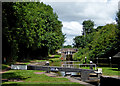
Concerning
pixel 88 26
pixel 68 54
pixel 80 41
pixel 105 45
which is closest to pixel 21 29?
pixel 105 45

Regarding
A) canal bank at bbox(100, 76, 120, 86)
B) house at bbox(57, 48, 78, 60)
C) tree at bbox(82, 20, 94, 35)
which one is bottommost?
canal bank at bbox(100, 76, 120, 86)

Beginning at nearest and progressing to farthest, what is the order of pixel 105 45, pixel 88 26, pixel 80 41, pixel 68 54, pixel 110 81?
pixel 110 81
pixel 105 45
pixel 68 54
pixel 80 41
pixel 88 26

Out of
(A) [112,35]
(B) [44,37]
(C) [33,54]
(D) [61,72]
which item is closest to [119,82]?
(D) [61,72]

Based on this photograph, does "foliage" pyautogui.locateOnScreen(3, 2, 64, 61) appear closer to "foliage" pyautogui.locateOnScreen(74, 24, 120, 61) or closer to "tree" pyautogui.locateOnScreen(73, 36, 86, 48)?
"foliage" pyautogui.locateOnScreen(74, 24, 120, 61)

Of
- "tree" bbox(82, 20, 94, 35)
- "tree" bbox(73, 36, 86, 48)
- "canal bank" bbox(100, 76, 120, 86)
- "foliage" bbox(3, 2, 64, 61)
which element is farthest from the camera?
"tree" bbox(82, 20, 94, 35)

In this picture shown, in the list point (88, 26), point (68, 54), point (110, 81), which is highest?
point (88, 26)

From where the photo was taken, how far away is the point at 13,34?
2525 cm

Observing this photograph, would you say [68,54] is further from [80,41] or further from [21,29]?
[21,29]

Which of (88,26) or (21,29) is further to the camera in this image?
(88,26)

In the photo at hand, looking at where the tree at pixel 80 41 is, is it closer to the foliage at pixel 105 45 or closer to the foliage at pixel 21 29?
the foliage at pixel 21 29

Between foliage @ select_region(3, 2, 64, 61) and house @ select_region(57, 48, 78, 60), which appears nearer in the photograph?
foliage @ select_region(3, 2, 64, 61)

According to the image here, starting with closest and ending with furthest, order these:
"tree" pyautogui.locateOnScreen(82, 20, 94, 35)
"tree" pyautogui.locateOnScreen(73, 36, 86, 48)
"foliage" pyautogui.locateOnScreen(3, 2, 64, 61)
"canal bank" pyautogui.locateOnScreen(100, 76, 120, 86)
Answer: "canal bank" pyautogui.locateOnScreen(100, 76, 120, 86)
"foliage" pyautogui.locateOnScreen(3, 2, 64, 61)
"tree" pyautogui.locateOnScreen(73, 36, 86, 48)
"tree" pyautogui.locateOnScreen(82, 20, 94, 35)

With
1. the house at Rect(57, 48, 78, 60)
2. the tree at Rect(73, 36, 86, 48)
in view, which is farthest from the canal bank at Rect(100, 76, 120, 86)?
the tree at Rect(73, 36, 86, 48)

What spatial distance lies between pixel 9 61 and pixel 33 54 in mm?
20769
